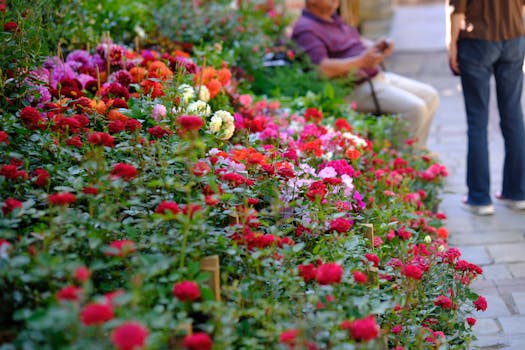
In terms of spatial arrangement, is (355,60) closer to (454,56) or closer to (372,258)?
(454,56)

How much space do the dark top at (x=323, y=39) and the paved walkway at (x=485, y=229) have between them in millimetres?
1099

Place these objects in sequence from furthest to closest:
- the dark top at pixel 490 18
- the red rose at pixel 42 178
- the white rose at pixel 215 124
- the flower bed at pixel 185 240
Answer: the dark top at pixel 490 18 → the white rose at pixel 215 124 → the red rose at pixel 42 178 → the flower bed at pixel 185 240

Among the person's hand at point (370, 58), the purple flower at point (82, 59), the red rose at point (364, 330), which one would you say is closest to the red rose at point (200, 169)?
the red rose at point (364, 330)

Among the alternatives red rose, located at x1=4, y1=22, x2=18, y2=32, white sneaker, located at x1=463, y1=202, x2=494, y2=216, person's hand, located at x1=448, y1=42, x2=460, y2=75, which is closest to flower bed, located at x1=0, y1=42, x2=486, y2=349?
red rose, located at x1=4, y1=22, x2=18, y2=32

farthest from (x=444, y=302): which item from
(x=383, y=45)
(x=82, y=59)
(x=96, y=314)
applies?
(x=383, y=45)

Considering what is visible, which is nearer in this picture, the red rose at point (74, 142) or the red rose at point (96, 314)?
the red rose at point (96, 314)

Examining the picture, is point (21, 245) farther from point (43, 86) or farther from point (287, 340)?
point (43, 86)

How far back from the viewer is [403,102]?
4.86 metres

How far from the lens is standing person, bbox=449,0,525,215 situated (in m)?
4.14

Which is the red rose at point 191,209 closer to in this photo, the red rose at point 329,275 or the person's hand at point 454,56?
the red rose at point 329,275

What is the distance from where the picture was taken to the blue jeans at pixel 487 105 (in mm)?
4195

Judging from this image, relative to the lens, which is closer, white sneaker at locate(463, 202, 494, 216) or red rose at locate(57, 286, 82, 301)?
red rose at locate(57, 286, 82, 301)

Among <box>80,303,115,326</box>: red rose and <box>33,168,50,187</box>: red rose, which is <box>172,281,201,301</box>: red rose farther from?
<box>33,168,50,187</box>: red rose

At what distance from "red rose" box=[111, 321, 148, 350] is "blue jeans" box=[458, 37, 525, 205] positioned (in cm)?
329
